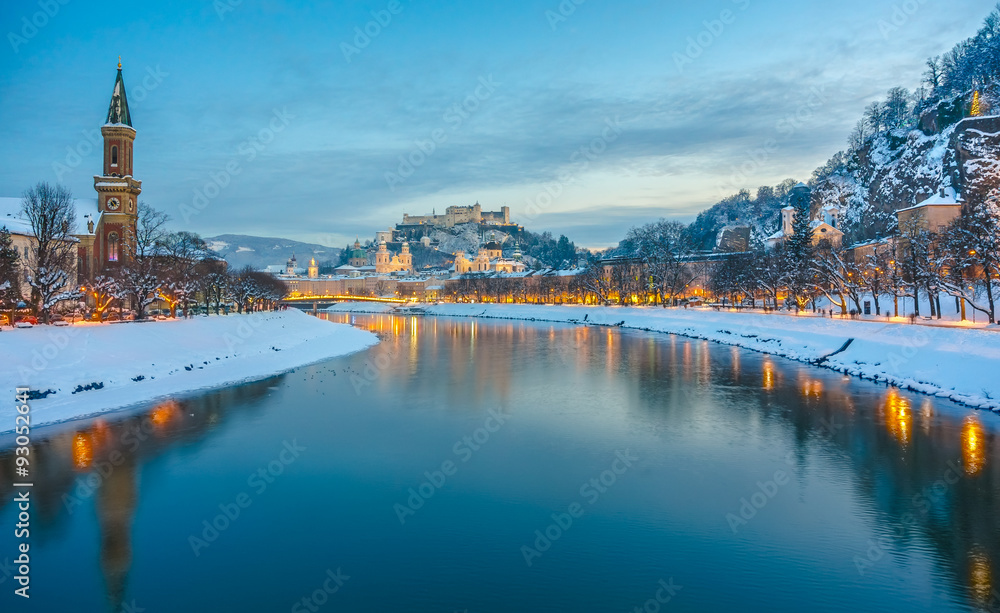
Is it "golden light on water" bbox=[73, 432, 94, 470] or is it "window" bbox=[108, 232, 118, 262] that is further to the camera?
"window" bbox=[108, 232, 118, 262]

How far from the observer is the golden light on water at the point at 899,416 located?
16828 millimetres

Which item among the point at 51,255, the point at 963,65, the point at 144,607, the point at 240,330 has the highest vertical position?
the point at 963,65

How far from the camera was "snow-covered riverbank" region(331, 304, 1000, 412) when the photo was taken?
21625mm

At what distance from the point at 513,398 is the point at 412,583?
14585 millimetres

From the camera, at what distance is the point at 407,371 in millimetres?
30906

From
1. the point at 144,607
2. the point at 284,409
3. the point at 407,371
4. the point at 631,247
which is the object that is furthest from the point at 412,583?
the point at 631,247

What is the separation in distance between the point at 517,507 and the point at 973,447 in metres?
11.6

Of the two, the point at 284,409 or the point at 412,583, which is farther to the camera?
the point at 284,409

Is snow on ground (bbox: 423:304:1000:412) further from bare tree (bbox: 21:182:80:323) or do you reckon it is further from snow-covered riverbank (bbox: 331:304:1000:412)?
bare tree (bbox: 21:182:80:323)

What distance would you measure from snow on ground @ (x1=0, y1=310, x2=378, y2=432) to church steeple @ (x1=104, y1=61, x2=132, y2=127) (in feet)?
78.5

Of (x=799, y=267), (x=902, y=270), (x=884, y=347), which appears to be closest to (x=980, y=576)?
(x=884, y=347)

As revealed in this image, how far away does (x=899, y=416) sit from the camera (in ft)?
62.4

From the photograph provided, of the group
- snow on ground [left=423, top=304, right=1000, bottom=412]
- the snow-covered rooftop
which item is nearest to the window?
snow on ground [left=423, top=304, right=1000, bottom=412]

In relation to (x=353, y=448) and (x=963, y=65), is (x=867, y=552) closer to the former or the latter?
(x=353, y=448)
